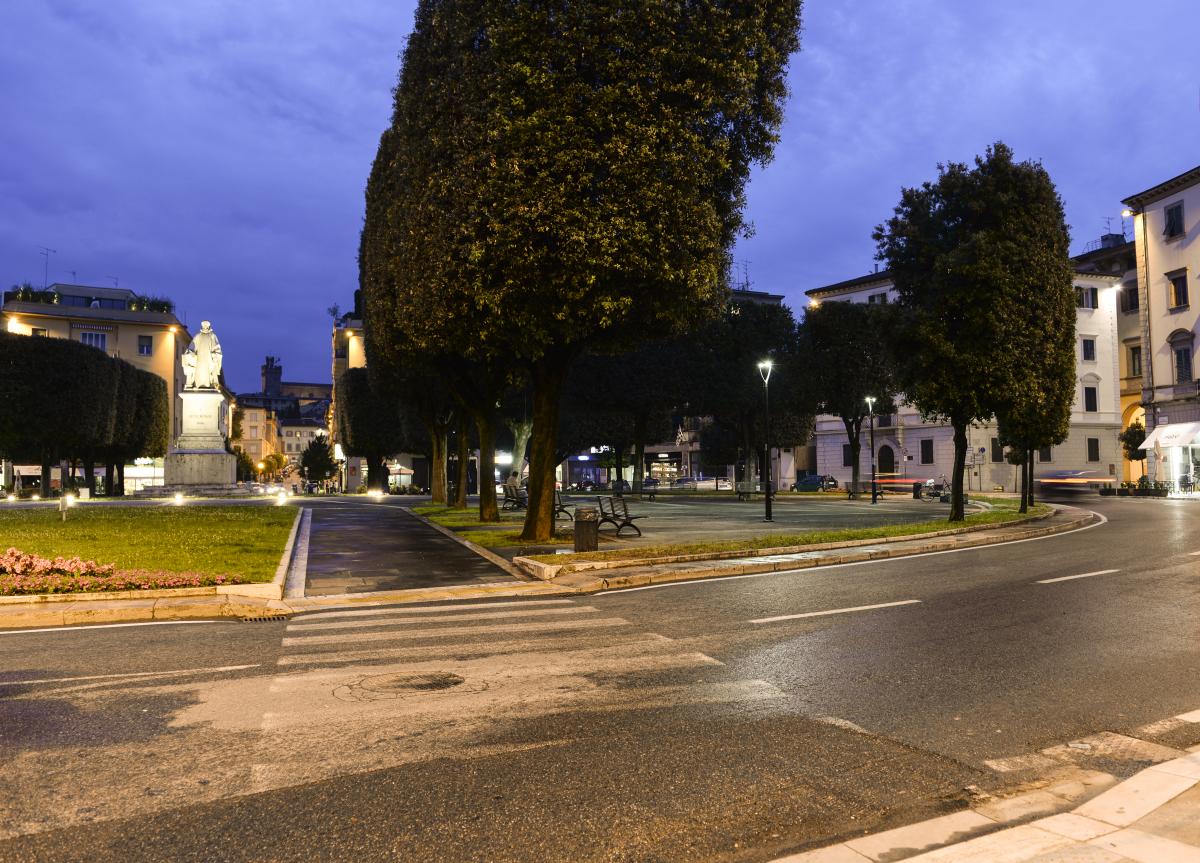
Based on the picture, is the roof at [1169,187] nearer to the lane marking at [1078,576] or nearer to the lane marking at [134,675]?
the lane marking at [1078,576]

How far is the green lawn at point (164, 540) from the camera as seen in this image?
14.6m

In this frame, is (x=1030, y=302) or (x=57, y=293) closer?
(x=1030, y=302)

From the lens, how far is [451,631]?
29.4 feet

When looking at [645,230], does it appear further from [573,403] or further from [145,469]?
[145,469]

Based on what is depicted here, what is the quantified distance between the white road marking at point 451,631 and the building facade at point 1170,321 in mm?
47085

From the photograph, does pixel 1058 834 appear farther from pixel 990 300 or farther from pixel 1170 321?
pixel 1170 321

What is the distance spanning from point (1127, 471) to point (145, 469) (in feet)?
322

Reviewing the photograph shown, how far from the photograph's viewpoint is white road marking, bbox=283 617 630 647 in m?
8.56

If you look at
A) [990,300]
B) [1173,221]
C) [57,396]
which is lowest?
[57,396]

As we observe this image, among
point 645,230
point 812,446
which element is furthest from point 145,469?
point 645,230

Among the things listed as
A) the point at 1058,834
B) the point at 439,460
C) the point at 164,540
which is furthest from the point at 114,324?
the point at 1058,834

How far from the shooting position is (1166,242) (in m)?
48.8

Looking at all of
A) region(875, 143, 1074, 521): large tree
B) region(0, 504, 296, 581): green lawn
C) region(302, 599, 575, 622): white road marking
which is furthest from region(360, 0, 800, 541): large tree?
region(875, 143, 1074, 521): large tree

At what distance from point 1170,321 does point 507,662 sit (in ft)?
178
